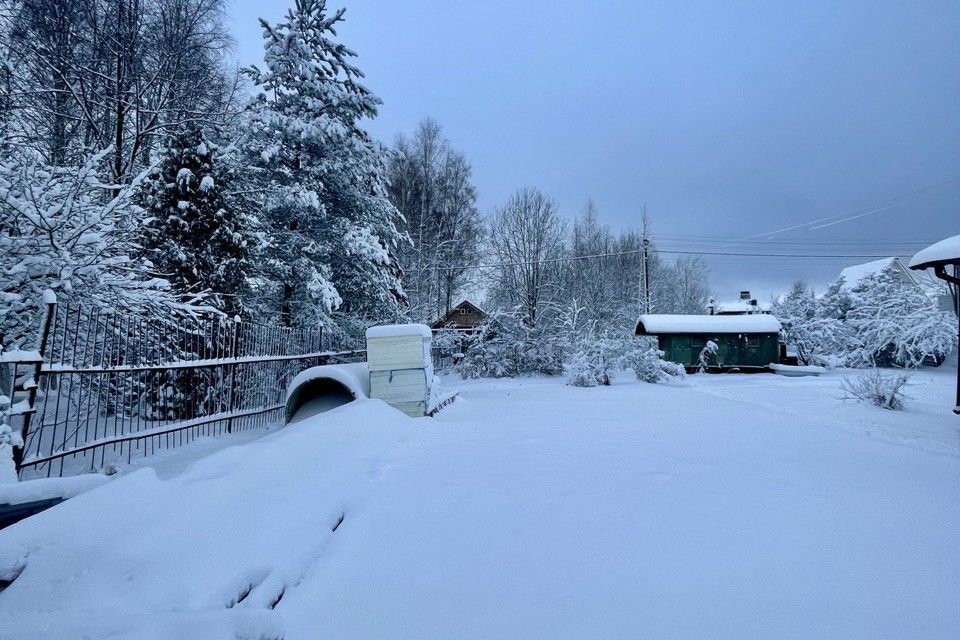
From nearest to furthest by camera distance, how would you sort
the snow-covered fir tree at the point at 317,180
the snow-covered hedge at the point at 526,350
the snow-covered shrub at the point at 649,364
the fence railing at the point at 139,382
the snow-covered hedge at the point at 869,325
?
the fence railing at the point at 139,382 → the snow-covered fir tree at the point at 317,180 → the snow-covered shrub at the point at 649,364 → the snow-covered hedge at the point at 526,350 → the snow-covered hedge at the point at 869,325

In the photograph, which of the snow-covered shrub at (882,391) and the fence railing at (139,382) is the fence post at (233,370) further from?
the snow-covered shrub at (882,391)

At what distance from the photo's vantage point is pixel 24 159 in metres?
5.09

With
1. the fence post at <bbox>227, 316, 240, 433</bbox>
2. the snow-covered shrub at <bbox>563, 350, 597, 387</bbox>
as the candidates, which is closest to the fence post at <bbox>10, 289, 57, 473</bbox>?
the fence post at <bbox>227, 316, 240, 433</bbox>

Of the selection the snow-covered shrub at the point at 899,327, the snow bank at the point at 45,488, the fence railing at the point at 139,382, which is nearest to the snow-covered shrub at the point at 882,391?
the snow-covered shrub at the point at 899,327

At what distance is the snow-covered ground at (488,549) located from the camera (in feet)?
6.42

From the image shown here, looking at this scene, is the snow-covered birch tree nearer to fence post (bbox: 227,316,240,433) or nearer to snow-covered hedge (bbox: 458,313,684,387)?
snow-covered hedge (bbox: 458,313,684,387)

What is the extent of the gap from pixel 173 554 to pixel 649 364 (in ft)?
54.7

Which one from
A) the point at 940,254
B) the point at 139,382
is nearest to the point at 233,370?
the point at 139,382

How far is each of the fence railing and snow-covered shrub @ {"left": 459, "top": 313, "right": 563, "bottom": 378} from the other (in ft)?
30.3

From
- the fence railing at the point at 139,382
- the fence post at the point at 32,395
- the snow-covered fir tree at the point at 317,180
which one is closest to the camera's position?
the fence post at the point at 32,395

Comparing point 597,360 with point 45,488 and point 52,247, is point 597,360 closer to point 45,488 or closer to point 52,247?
point 52,247

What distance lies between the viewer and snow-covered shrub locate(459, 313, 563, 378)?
1870cm

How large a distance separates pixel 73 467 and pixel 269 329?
11.0ft

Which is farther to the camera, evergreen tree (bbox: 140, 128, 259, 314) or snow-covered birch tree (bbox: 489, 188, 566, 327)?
snow-covered birch tree (bbox: 489, 188, 566, 327)
